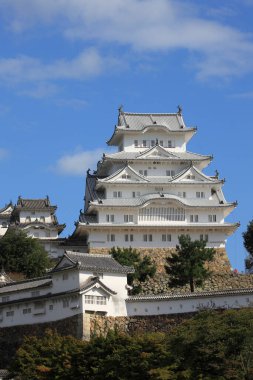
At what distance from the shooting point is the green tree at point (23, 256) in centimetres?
6191

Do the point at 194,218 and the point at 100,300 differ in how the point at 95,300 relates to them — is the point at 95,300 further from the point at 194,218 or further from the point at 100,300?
the point at 194,218

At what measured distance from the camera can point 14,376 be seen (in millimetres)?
43500

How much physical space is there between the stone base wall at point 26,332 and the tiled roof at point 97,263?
2.65 metres

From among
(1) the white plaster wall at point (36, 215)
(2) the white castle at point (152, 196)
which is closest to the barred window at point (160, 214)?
(2) the white castle at point (152, 196)

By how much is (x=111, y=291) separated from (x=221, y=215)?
706 inches

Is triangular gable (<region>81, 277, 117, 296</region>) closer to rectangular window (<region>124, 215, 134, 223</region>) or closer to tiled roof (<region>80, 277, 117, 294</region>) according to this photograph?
tiled roof (<region>80, 277, 117, 294</region>)

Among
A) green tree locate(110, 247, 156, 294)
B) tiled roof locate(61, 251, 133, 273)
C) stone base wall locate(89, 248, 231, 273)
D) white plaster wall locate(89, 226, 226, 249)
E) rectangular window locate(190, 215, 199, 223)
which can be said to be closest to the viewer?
tiled roof locate(61, 251, 133, 273)

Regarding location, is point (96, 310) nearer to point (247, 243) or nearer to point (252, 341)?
point (252, 341)

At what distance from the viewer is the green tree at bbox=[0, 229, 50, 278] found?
203 feet

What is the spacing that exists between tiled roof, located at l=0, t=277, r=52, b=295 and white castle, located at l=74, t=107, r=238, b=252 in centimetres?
1088

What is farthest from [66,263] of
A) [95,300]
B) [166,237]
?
[166,237]

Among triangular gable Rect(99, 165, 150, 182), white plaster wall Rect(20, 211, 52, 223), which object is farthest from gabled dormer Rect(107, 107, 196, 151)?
white plaster wall Rect(20, 211, 52, 223)

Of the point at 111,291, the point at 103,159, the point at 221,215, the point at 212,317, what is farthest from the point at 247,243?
the point at 212,317

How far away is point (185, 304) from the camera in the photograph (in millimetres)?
49375
